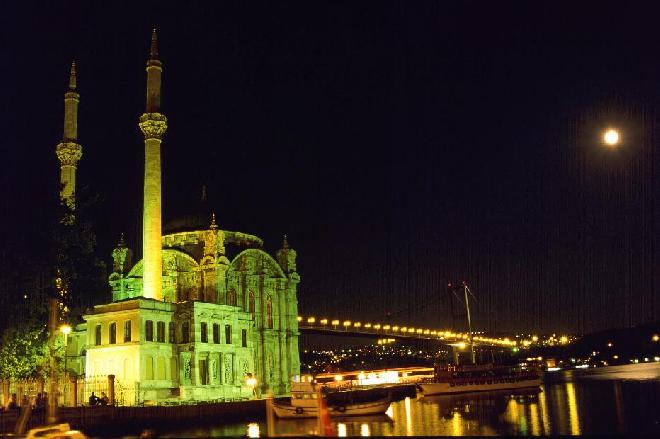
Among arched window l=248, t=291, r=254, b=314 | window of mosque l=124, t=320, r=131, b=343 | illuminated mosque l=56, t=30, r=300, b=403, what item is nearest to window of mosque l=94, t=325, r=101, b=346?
illuminated mosque l=56, t=30, r=300, b=403

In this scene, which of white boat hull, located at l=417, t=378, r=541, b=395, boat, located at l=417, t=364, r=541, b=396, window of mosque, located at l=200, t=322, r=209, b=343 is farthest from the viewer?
boat, located at l=417, t=364, r=541, b=396

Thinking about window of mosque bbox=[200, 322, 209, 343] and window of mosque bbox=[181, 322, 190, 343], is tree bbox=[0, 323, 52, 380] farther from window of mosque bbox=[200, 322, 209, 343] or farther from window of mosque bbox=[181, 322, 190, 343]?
window of mosque bbox=[200, 322, 209, 343]

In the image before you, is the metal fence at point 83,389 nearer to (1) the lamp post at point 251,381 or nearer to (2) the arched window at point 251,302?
(1) the lamp post at point 251,381

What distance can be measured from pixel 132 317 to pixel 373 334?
223 feet

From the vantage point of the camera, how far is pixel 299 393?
41688 mm

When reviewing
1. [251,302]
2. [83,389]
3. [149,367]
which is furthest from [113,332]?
[251,302]

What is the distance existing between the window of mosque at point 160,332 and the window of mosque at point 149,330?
56 centimetres

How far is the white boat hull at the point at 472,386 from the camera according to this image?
195ft

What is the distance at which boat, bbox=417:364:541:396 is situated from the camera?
59.6 meters

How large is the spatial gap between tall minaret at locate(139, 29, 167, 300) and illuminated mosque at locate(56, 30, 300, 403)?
8cm

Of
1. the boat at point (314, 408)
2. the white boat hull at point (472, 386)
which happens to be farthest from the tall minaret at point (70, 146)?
the white boat hull at point (472, 386)

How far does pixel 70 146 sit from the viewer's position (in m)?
61.1

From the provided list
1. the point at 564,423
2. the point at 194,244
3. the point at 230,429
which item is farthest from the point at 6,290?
the point at 564,423

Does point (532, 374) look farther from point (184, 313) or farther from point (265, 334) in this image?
point (184, 313)
